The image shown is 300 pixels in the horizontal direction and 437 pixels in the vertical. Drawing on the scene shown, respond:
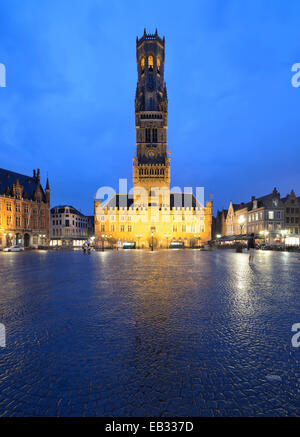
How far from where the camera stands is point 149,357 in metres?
3.80

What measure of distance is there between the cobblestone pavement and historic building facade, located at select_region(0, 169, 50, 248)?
57.5m

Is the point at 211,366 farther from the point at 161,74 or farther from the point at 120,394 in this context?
the point at 161,74

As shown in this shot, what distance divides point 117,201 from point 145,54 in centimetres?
5349

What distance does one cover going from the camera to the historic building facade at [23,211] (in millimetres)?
54656

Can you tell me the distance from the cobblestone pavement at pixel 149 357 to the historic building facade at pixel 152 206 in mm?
51668

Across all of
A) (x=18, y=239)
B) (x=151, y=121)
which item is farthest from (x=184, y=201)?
(x=18, y=239)

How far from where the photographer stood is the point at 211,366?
351 cm

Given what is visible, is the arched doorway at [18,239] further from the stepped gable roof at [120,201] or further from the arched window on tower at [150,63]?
the arched window on tower at [150,63]

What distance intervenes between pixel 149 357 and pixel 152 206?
5895cm

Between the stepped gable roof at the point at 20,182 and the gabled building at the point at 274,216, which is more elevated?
the stepped gable roof at the point at 20,182

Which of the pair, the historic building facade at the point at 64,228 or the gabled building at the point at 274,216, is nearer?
the gabled building at the point at 274,216

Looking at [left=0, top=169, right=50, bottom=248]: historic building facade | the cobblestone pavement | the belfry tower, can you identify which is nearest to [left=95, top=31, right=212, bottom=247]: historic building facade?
the belfry tower

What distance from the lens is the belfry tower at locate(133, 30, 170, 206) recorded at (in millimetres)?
65125

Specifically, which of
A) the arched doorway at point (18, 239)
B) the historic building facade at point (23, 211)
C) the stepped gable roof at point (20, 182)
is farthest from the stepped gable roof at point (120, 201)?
the arched doorway at point (18, 239)
